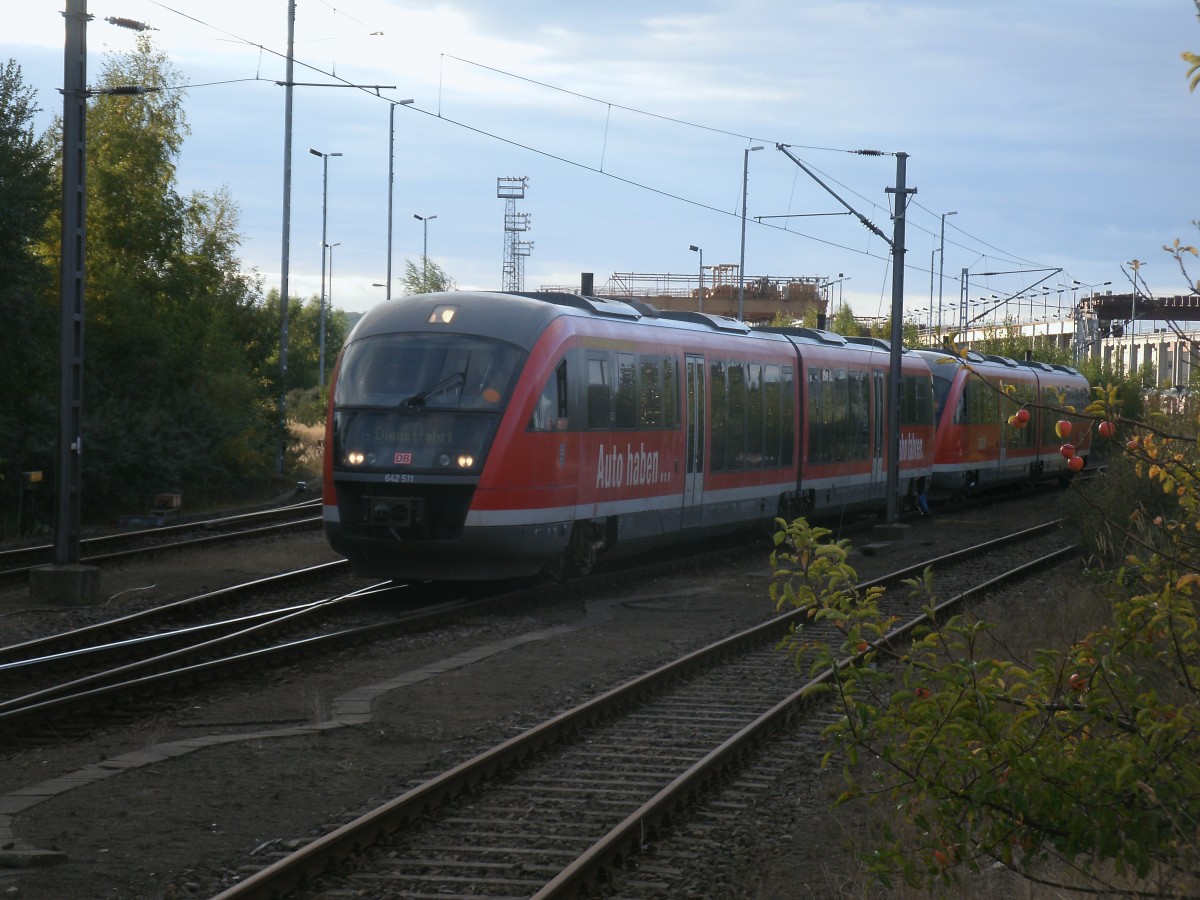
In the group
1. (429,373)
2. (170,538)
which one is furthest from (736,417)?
(170,538)

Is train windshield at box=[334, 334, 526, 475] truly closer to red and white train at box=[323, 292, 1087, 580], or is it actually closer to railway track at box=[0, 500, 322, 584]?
red and white train at box=[323, 292, 1087, 580]

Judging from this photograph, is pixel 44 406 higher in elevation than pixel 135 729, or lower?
higher

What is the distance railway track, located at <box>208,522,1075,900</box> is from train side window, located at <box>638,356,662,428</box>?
5.90 meters

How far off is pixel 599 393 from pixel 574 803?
8956 millimetres

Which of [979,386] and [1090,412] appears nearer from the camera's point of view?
[1090,412]

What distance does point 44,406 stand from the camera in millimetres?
26438

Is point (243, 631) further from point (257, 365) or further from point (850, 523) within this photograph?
point (257, 365)

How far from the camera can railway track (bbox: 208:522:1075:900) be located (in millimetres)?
6629

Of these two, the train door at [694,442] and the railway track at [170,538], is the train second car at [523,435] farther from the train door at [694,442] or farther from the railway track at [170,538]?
the railway track at [170,538]

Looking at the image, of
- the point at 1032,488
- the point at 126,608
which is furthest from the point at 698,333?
the point at 1032,488

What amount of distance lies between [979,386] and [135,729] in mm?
26671

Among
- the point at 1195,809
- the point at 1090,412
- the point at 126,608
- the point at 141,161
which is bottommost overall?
the point at 126,608

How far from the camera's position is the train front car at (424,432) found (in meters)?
14.8

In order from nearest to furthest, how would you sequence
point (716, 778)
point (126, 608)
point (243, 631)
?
point (716, 778) < point (243, 631) < point (126, 608)
